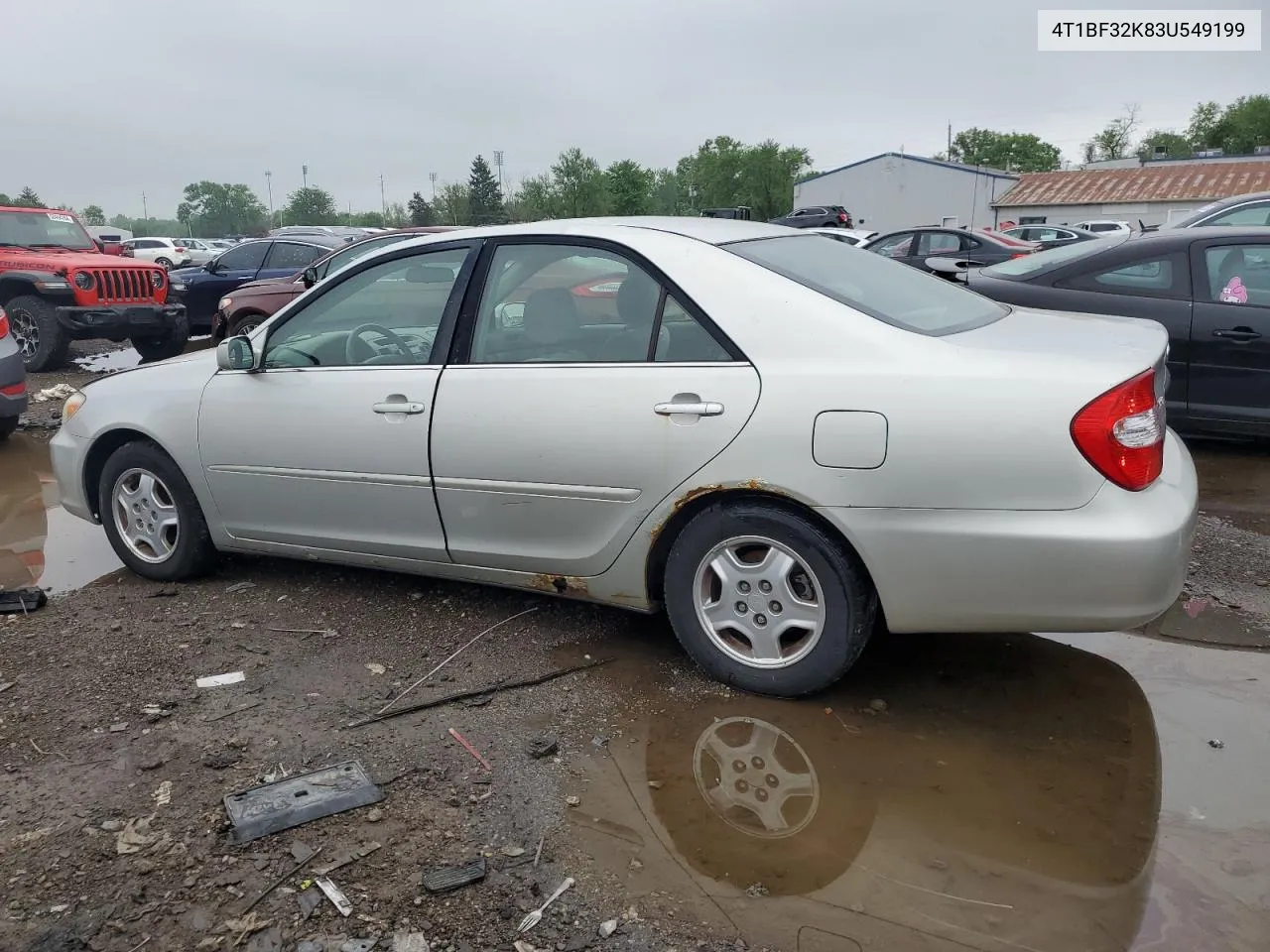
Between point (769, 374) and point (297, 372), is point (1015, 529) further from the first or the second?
point (297, 372)

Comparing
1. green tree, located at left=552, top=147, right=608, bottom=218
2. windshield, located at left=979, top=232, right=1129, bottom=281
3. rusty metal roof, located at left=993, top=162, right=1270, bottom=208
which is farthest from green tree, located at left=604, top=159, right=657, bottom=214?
windshield, located at left=979, top=232, right=1129, bottom=281

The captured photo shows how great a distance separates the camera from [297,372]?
418cm

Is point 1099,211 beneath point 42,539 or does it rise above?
above

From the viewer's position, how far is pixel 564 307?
3713 millimetres

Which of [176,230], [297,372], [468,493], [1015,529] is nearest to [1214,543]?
[1015,529]

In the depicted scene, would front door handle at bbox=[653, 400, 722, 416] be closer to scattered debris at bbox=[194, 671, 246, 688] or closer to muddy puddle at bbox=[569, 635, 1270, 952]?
muddy puddle at bbox=[569, 635, 1270, 952]

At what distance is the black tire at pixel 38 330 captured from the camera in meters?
11.1

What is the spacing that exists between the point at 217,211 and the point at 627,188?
71.4 metres

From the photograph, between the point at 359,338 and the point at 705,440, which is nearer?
the point at 705,440

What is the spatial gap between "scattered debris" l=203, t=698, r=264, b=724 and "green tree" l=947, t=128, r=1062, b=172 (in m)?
97.6

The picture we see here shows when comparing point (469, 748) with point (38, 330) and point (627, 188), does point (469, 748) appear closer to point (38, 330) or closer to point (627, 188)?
point (38, 330)

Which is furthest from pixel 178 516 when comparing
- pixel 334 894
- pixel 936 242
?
pixel 936 242

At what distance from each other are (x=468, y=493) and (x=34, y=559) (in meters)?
3.12

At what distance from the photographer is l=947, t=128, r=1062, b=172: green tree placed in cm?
9356
